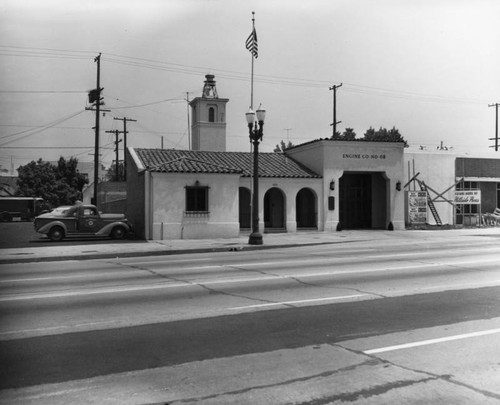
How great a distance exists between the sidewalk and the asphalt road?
5936 mm

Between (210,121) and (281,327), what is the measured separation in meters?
41.0

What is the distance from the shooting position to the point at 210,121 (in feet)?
154

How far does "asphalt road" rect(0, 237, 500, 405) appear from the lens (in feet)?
15.8

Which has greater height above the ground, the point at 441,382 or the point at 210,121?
the point at 210,121

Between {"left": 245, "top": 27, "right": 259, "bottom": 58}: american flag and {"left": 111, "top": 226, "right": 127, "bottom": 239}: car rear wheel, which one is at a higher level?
{"left": 245, "top": 27, "right": 259, "bottom": 58}: american flag

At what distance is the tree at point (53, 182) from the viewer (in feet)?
116

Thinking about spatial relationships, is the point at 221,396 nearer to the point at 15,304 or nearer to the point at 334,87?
the point at 15,304

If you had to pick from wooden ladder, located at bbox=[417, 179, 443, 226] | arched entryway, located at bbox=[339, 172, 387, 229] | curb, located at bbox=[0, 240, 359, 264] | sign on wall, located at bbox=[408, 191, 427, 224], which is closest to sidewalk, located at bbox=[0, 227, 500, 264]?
curb, located at bbox=[0, 240, 359, 264]

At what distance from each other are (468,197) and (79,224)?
23.1m

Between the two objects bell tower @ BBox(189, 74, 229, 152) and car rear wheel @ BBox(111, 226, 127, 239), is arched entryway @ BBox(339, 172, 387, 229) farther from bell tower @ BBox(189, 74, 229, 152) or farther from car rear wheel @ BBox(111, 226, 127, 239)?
bell tower @ BBox(189, 74, 229, 152)

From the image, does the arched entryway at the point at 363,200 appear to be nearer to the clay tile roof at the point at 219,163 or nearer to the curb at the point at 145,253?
the clay tile roof at the point at 219,163

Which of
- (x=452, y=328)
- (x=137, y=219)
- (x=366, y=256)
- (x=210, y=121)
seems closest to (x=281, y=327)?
(x=452, y=328)

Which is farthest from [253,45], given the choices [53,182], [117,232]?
[53,182]

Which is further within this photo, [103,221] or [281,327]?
[103,221]
